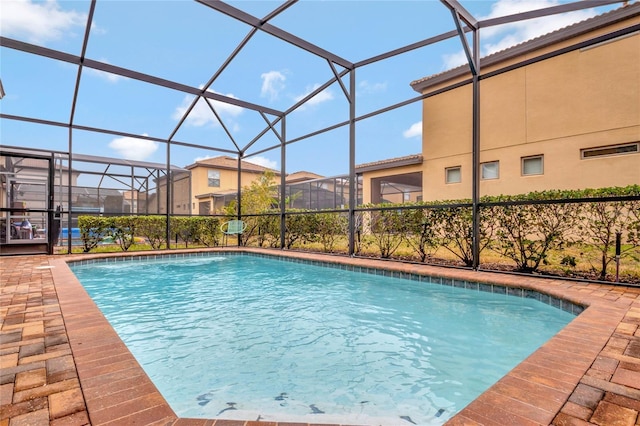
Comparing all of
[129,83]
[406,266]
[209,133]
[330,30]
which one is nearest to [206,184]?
[209,133]

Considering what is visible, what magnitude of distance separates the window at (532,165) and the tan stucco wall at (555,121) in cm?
13

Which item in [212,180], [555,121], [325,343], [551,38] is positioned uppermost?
[551,38]

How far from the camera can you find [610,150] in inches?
264

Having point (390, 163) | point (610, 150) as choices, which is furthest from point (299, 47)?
point (610, 150)

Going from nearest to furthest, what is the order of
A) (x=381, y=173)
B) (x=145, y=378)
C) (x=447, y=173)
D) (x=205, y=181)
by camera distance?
(x=145, y=378) → (x=447, y=173) → (x=381, y=173) → (x=205, y=181)

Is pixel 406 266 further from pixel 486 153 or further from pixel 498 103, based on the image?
pixel 498 103

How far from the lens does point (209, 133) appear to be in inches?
373

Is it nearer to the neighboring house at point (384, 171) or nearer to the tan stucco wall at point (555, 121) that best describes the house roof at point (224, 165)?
the neighboring house at point (384, 171)

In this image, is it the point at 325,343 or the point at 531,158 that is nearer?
the point at 325,343

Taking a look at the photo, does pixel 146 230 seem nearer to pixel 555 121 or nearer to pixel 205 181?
pixel 555 121

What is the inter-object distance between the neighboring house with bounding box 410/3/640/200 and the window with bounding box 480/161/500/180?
2 cm

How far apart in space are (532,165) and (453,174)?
2.04 m

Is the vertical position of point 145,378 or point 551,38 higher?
point 551,38

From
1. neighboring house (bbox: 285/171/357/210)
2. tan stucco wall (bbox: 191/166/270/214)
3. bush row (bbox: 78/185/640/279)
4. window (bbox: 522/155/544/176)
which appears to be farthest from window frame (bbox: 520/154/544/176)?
tan stucco wall (bbox: 191/166/270/214)
